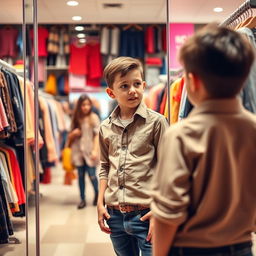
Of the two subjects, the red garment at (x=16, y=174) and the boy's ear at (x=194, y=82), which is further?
the red garment at (x=16, y=174)

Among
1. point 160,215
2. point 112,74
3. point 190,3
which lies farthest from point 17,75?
point 160,215

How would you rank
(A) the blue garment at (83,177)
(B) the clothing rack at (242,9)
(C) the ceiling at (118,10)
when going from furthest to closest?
(A) the blue garment at (83,177)
(C) the ceiling at (118,10)
(B) the clothing rack at (242,9)

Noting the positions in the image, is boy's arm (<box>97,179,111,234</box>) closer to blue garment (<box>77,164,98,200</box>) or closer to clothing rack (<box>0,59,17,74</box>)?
clothing rack (<box>0,59,17,74</box>)

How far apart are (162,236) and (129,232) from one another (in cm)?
59

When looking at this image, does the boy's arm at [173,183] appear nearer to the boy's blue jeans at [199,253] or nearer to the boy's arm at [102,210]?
the boy's blue jeans at [199,253]

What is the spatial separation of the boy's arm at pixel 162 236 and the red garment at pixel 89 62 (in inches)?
118

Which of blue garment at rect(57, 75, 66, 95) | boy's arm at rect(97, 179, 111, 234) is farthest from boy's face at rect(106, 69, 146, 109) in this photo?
blue garment at rect(57, 75, 66, 95)

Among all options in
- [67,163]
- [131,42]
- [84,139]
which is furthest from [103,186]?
[131,42]

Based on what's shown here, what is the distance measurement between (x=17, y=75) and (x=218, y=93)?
200 centimetres

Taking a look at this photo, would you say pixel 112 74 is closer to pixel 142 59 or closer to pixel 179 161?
pixel 179 161

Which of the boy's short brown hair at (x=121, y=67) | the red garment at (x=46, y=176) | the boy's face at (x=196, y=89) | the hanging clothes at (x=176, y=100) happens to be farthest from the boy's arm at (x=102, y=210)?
the red garment at (x=46, y=176)

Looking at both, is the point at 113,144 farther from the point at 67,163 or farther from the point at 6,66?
the point at 67,163

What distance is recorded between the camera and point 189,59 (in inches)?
36.5

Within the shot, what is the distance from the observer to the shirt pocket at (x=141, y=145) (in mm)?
1527
